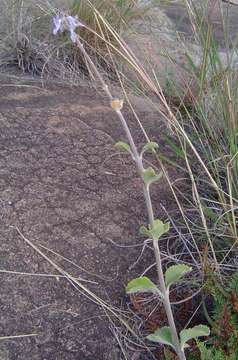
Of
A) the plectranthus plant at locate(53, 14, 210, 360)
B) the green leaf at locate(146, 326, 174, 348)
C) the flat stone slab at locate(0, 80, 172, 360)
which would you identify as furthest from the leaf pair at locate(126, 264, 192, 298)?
the flat stone slab at locate(0, 80, 172, 360)

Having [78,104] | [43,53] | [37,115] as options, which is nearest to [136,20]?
[43,53]

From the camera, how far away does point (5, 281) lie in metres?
1.71

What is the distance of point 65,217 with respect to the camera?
1985 mm

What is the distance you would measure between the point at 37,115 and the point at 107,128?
288 millimetres

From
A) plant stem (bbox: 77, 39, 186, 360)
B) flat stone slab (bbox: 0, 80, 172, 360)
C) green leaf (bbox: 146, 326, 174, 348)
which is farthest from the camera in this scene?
flat stone slab (bbox: 0, 80, 172, 360)

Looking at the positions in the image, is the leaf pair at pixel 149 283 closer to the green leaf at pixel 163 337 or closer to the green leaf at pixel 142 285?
the green leaf at pixel 142 285

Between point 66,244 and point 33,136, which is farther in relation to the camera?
point 33,136

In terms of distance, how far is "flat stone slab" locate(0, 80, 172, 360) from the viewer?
161 cm

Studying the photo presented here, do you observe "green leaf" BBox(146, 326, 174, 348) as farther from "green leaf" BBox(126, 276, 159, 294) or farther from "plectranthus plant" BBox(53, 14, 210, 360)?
"green leaf" BBox(126, 276, 159, 294)

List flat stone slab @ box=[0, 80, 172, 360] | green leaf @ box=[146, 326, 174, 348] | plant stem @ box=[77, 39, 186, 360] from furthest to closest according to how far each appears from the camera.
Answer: flat stone slab @ box=[0, 80, 172, 360] → green leaf @ box=[146, 326, 174, 348] → plant stem @ box=[77, 39, 186, 360]

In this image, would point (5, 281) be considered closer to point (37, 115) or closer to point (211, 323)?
point (211, 323)

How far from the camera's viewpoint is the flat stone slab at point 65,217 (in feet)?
5.28

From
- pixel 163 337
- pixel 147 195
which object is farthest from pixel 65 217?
pixel 147 195

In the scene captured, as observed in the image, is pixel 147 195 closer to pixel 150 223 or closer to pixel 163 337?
pixel 150 223
